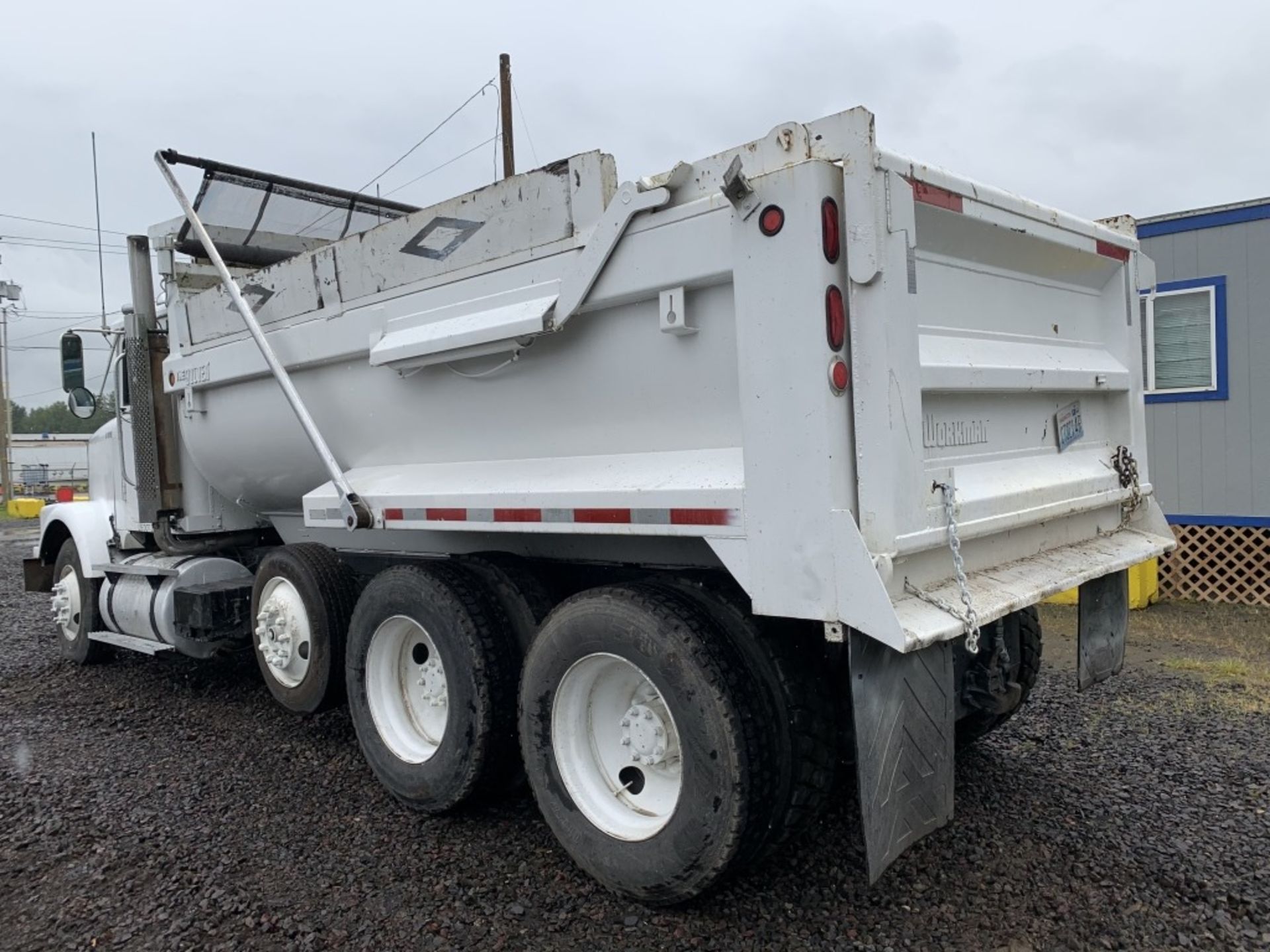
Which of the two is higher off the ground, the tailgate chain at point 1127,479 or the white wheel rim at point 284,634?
the tailgate chain at point 1127,479

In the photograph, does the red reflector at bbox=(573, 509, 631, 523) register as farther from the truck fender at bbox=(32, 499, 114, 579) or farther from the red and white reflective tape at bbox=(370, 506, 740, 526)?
the truck fender at bbox=(32, 499, 114, 579)

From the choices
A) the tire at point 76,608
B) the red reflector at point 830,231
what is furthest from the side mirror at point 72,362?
the red reflector at point 830,231

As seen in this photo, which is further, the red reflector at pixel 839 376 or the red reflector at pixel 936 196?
the red reflector at pixel 936 196

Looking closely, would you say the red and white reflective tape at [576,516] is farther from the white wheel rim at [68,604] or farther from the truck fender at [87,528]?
the white wheel rim at [68,604]

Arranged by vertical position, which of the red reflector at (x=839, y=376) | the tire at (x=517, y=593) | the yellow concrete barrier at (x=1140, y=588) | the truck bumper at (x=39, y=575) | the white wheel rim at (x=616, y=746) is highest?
the red reflector at (x=839, y=376)

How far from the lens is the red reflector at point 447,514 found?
3.76 meters

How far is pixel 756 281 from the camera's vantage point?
109 inches

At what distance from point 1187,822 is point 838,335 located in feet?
8.33

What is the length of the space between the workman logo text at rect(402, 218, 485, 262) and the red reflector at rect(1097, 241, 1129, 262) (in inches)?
103

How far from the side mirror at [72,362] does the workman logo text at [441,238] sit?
12.6ft

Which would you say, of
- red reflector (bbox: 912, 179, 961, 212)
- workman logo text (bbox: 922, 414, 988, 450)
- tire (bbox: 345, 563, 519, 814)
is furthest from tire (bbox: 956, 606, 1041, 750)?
tire (bbox: 345, 563, 519, 814)

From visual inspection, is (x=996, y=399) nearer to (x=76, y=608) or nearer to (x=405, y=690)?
(x=405, y=690)

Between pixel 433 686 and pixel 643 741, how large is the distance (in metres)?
1.27

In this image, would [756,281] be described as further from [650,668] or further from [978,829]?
[978,829]
